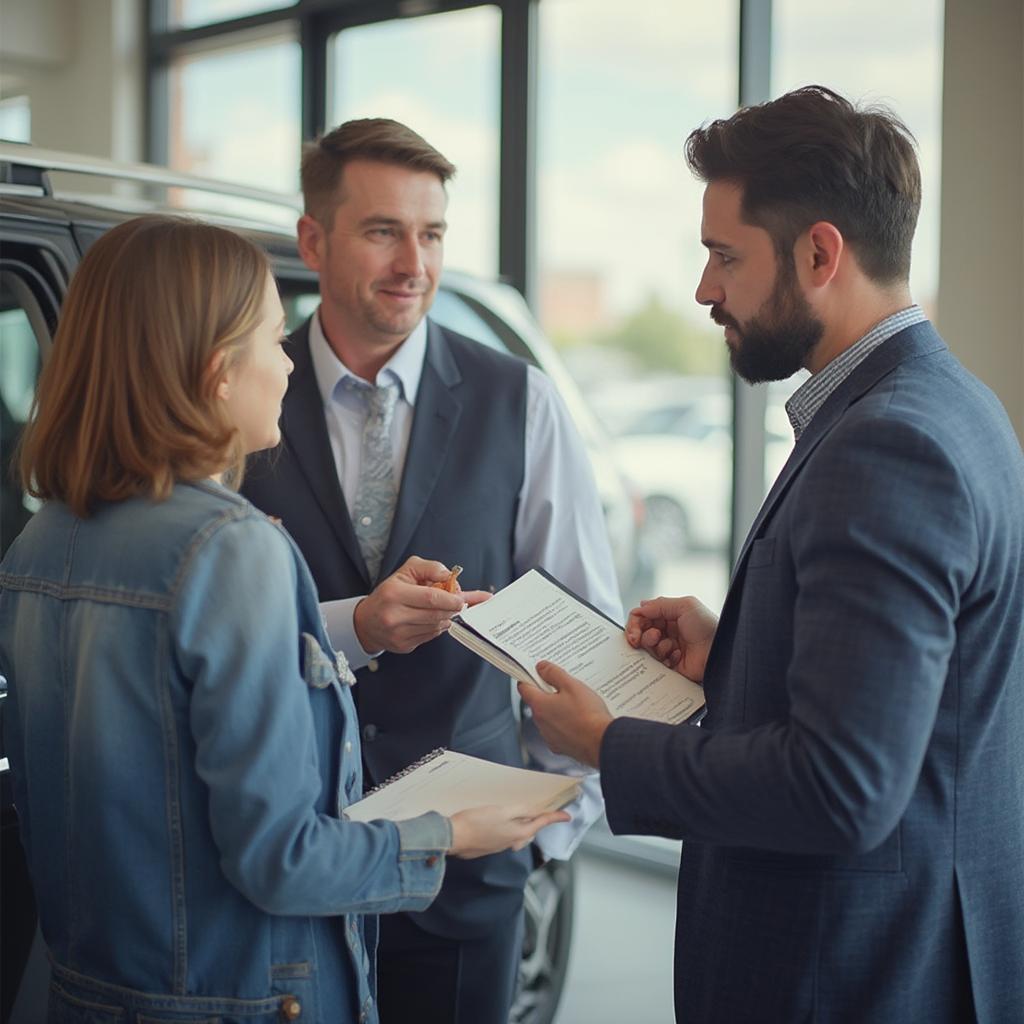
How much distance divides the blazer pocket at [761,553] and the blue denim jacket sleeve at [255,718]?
0.53 meters

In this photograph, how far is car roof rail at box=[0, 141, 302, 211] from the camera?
223 centimetres

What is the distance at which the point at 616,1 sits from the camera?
167 inches

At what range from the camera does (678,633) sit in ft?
5.72

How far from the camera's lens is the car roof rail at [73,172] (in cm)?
223

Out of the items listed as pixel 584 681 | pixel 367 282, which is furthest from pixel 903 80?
pixel 584 681

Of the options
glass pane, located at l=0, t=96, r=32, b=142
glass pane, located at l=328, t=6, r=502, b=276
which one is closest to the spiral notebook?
glass pane, located at l=328, t=6, r=502, b=276

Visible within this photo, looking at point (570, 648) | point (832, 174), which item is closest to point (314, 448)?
point (570, 648)

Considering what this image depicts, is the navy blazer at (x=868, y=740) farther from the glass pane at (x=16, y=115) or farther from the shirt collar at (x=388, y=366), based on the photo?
the glass pane at (x=16, y=115)

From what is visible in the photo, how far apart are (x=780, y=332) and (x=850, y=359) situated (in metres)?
0.09

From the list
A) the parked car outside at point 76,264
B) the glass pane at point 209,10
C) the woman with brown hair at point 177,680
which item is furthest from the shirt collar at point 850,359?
the glass pane at point 209,10

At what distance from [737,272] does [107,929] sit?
41.3 inches

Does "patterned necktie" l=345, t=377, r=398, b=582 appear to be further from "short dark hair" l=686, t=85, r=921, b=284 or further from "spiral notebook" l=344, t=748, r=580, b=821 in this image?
"short dark hair" l=686, t=85, r=921, b=284

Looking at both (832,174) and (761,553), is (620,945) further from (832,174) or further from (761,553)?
(832,174)

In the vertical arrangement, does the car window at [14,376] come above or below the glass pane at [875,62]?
below
